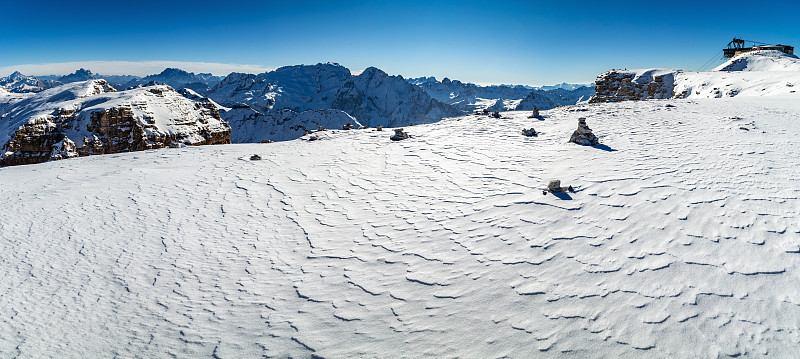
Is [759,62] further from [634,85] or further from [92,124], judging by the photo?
[92,124]

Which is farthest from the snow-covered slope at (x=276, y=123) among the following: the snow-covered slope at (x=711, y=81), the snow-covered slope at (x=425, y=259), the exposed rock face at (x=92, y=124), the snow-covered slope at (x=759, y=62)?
the snow-covered slope at (x=425, y=259)

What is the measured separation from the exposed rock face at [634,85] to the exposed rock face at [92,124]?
66505 millimetres

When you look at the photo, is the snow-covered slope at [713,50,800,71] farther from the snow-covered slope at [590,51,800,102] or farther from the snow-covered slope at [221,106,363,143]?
the snow-covered slope at [221,106,363,143]

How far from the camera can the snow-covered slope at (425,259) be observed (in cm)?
389

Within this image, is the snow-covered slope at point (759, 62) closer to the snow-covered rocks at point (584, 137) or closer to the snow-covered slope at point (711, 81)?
the snow-covered slope at point (711, 81)

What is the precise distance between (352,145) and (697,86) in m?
39.6

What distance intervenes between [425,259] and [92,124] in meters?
61.6

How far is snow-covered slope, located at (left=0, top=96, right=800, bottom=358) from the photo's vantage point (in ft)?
12.8

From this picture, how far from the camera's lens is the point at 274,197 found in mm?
9125

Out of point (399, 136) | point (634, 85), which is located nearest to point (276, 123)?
point (634, 85)

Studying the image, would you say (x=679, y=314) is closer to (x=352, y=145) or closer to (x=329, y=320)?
(x=329, y=320)

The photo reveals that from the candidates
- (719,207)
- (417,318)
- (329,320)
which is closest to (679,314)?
(417,318)

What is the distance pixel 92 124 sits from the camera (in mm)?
45812

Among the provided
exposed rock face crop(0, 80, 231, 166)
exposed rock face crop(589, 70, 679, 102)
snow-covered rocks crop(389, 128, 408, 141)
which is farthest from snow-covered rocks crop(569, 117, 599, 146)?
exposed rock face crop(0, 80, 231, 166)
